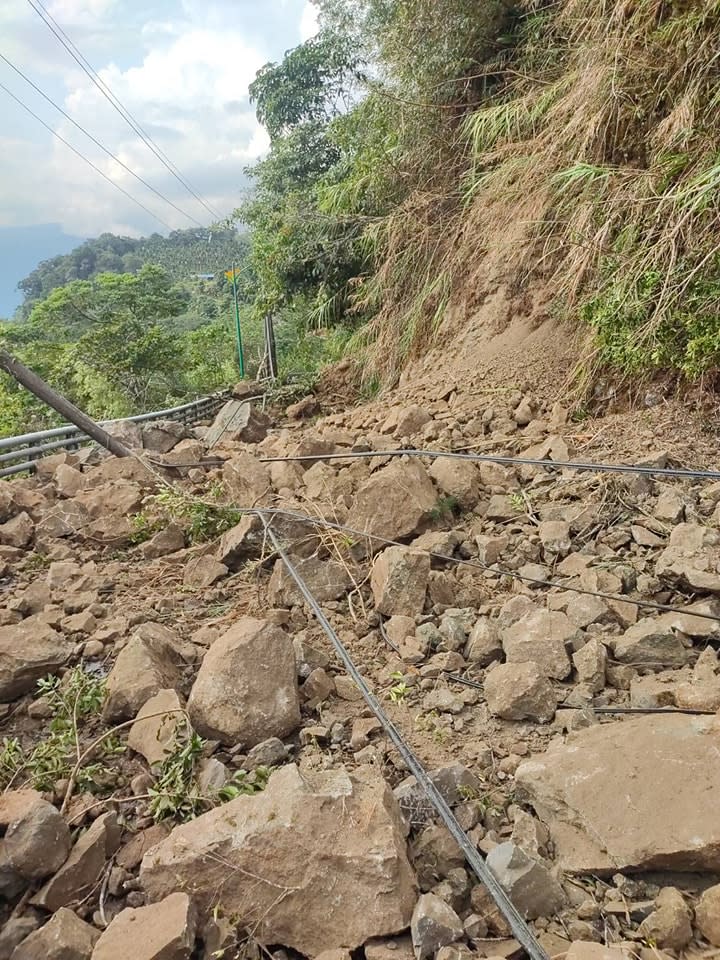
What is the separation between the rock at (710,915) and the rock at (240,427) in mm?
6202

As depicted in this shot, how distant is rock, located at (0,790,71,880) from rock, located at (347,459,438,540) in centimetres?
190

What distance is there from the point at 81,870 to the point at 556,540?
220 centimetres

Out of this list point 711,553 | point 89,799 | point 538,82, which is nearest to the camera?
point 89,799

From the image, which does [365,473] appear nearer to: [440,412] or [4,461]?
[440,412]

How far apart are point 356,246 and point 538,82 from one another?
3.44 m

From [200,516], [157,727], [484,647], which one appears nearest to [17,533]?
[200,516]

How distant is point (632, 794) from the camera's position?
1589 millimetres

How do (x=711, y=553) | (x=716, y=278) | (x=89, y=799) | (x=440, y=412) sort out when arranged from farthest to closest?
(x=440, y=412), (x=716, y=278), (x=711, y=553), (x=89, y=799)

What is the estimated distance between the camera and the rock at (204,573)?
10.9ft

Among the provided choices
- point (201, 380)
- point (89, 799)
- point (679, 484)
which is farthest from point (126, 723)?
point (201, 380)

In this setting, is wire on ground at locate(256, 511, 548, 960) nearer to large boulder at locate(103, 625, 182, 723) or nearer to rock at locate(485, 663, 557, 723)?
rock at locate(485, 663, 557, 723)

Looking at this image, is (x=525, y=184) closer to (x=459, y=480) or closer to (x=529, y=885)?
(x=459, y=480)

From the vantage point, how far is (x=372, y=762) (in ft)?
6.35

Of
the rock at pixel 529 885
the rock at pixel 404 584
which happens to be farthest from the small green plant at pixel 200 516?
the rock at pixel 529 885
